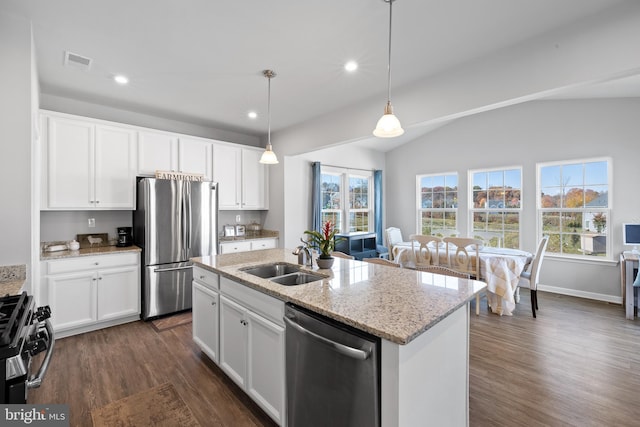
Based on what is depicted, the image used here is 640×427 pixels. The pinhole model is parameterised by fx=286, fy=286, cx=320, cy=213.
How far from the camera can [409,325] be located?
1.17 meters

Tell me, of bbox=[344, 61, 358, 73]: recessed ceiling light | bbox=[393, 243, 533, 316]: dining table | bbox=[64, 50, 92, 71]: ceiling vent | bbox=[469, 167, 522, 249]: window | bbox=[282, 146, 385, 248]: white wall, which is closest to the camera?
bbox=[64, 50, 92, 71]: ceiling vent

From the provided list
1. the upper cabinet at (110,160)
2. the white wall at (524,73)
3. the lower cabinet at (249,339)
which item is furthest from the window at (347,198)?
the lower cabinet at (249,339)

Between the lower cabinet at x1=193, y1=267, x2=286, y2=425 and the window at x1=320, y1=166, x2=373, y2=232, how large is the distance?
3.52 metres

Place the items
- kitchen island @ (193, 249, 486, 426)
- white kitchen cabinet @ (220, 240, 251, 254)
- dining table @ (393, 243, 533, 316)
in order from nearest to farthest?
kitchen island @ (193, 249, 486, 426)
dining table @ (393, 243, 533, 316)
white kitchen cabinet @ (220, 240, 251, 254)

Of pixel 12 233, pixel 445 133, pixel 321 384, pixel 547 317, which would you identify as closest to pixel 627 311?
pixel 547 317

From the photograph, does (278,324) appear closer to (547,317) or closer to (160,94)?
(160,94)

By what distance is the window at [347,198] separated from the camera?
225 inches

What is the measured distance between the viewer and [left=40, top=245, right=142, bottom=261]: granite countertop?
116 inches

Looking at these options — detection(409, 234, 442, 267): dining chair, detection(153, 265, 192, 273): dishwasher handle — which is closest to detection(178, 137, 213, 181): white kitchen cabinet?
detection(153, 265, 192, 273): dishwasher handle

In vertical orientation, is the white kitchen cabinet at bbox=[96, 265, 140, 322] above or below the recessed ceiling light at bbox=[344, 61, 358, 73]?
below

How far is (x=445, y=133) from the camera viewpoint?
5820mm

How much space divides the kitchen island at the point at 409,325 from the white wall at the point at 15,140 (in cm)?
149

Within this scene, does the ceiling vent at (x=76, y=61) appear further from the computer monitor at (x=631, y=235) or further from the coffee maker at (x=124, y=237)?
the computer monitor at (x=631, y=235)

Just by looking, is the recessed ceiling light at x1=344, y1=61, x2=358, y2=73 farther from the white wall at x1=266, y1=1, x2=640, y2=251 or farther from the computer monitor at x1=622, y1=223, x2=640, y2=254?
the computer monitor at x1=622, y1=223, x2=640, y2=254
